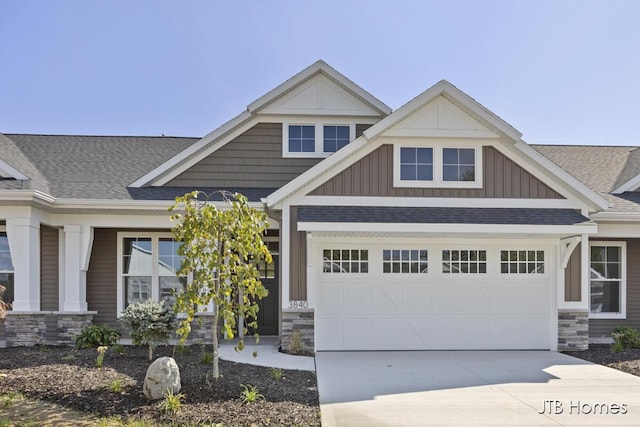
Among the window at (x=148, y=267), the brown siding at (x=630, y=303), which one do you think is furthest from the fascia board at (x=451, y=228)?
the window at (x=148, y=267)

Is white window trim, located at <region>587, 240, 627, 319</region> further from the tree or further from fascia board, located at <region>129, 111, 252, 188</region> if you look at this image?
fascia board, located at <region>129, 111, 252, 188</region>

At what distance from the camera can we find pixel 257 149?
479 inches

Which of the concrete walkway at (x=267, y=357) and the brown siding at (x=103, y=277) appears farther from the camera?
the brown siding at (x=103, y=277)

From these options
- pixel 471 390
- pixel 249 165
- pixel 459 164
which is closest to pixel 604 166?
pixel 459 164

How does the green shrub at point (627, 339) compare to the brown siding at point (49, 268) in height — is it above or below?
below

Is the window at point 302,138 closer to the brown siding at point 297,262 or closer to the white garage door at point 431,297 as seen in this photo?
the brown siding at point 297,262

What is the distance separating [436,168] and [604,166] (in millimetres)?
6114

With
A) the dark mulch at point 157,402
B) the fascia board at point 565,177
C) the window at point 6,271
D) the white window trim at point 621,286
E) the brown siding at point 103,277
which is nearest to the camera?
the dark mulch at point 157,402

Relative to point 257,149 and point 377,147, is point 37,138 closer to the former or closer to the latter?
point 257,149

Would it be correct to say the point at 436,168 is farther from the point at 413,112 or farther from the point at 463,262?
the point at 463,262

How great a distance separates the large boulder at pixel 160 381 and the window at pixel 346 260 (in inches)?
176

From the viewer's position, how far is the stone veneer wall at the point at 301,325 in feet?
32.4

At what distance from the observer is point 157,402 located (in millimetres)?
6223

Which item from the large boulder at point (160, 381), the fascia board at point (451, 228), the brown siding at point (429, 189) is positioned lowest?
the large boulder at point (160, 381)
